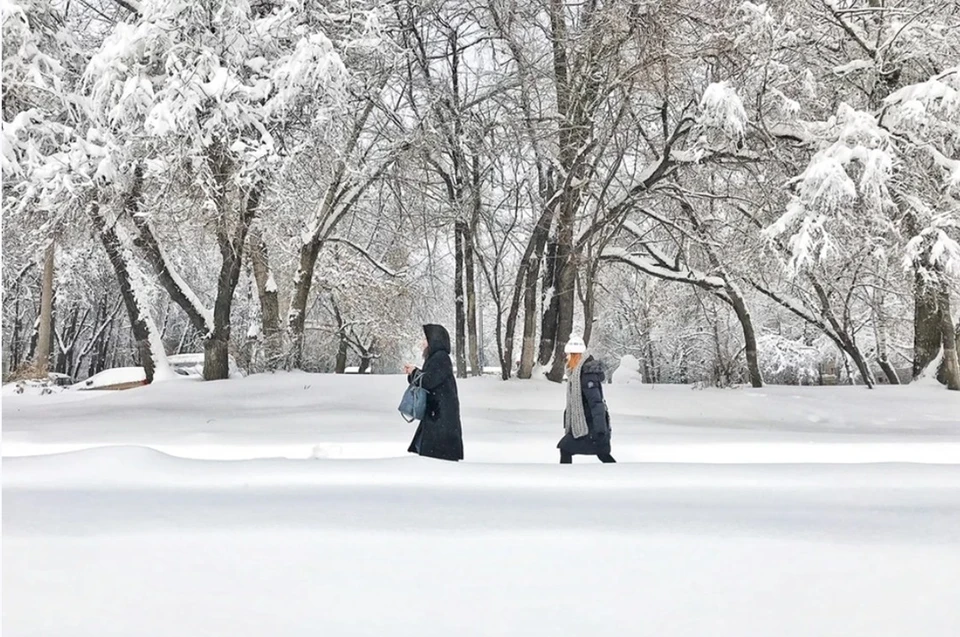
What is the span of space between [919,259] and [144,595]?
11.7m

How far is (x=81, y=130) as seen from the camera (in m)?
11.8

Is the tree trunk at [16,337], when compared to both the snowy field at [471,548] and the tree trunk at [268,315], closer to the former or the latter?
the tree trunk at [268,315]

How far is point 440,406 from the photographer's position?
7.20m

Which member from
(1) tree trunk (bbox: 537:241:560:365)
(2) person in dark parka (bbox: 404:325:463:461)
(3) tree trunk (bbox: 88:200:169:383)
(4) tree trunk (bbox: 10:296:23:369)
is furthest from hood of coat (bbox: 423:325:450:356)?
(4) tree trunk (bbox: 10:296:23:369)

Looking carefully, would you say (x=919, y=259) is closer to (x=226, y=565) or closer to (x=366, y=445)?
(x=366, y=445)

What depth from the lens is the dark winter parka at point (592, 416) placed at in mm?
7039

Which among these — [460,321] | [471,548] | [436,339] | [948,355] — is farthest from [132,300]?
[948,355]

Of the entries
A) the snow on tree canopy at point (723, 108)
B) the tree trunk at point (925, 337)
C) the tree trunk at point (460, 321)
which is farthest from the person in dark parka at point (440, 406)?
the tree trunk at point (925, 337)

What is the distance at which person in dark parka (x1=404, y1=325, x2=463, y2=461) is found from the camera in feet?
23.5

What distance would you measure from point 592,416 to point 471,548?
2881 mm

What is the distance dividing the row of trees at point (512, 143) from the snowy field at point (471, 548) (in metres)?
5.61

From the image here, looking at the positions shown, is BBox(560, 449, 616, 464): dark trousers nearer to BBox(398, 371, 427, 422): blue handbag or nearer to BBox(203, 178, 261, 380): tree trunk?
BBox(398, 371, 427, 422): blue handbag

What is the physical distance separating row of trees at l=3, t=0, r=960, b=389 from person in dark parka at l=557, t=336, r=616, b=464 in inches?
208

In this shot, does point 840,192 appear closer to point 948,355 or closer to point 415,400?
point 415,400
